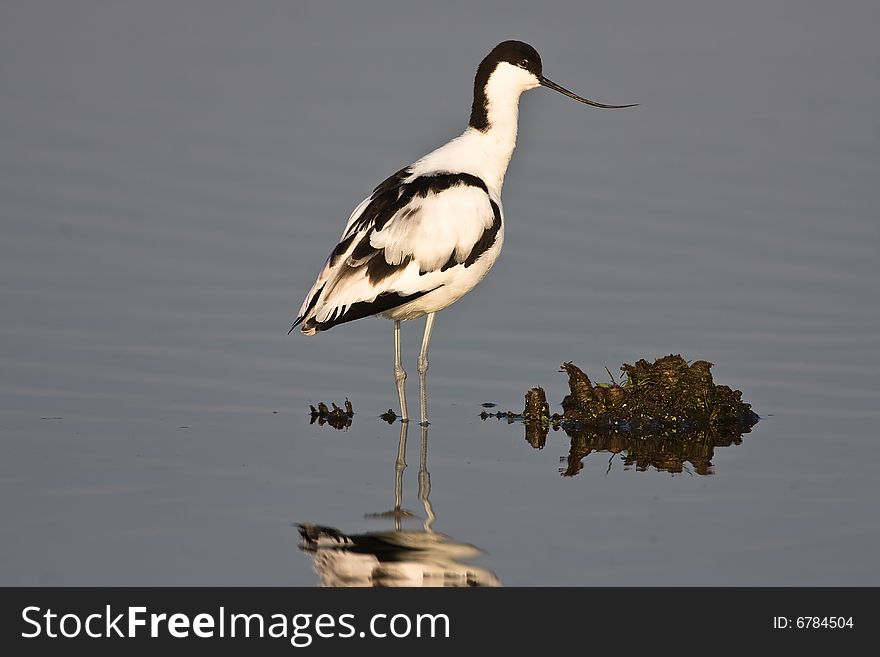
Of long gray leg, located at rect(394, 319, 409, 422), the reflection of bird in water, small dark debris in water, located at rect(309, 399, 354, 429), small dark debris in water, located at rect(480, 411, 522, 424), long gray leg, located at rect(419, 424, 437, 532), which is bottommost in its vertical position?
the reflection of bird in water

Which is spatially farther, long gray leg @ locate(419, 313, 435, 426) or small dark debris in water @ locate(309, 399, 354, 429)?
long gray leg @ locate(419, 313, 435, 426)

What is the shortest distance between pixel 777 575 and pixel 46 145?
11.9m

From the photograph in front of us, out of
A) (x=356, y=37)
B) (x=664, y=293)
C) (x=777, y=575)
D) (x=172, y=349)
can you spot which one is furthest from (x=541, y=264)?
(x=356, y=37)

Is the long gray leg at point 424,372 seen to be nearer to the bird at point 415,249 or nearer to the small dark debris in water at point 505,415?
the bird at point 415,249

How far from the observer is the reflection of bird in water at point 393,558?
7.89 metres

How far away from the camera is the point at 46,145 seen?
59.2ft

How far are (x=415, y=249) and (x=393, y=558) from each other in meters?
3.23

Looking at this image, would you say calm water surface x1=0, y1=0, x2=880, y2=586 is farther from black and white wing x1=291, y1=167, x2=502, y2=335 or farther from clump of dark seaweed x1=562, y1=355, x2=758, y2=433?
black and white wing x1=291, y1=167, x2=502, y2=335

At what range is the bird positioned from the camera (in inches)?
425

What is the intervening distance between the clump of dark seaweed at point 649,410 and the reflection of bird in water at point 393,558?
216 centimetres

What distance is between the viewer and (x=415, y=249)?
11.0 metres

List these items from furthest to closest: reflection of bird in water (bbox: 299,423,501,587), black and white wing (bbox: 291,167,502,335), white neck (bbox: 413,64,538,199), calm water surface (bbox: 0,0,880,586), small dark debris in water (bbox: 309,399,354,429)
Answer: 1. white neck (bbox: 413,64,538,199)
2. black and white wing (bbox: 291,167,502,335)
3. small dark debris in water (bbox: 309,399,354,429)
4. calm water surface (bbox: 0,0,880,586)
5. reflection of bird in water (bbox: 299,423,501,587)

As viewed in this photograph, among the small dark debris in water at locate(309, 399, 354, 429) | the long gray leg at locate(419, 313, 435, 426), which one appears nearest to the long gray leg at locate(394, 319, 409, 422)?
the long gray leg at locate(419, 313, 435, 426)

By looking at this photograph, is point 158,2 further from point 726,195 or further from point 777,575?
point 777,575
